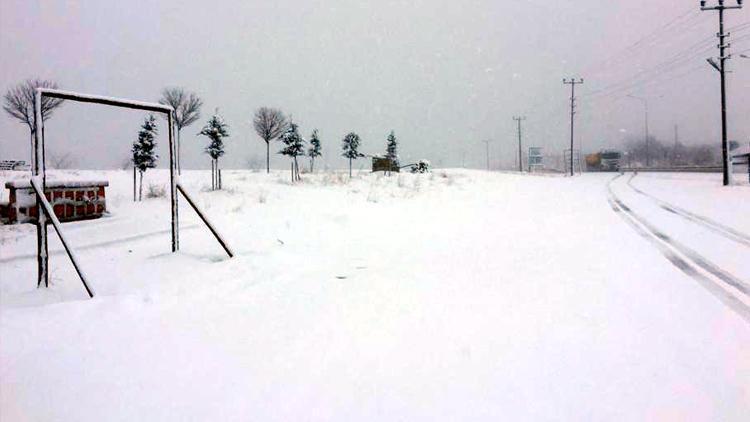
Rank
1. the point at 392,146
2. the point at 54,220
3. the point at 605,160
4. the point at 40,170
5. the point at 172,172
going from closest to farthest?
the point at 54,220, the point at 40,170, the point at 172,172, the point at 392,146, the point at 605,160

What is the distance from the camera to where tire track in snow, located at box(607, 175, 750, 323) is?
4.68 metres

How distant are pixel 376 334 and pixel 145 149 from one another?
2345 cm

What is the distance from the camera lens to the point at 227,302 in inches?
202

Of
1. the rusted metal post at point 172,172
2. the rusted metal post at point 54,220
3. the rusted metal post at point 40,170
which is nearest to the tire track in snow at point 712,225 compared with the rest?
the rusted metal post at point 172,172

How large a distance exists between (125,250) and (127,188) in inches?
661

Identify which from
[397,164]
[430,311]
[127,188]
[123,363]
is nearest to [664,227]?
[430,311]

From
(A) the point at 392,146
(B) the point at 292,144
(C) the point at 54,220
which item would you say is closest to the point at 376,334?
(C) the point at 54,220

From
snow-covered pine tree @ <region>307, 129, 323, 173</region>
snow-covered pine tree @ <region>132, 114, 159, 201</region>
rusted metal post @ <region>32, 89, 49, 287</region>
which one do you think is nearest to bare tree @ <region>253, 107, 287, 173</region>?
snow-covered pine tree @ <region>307, 129, 323, 173</region>

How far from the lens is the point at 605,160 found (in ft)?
234

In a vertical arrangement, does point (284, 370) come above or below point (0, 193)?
below

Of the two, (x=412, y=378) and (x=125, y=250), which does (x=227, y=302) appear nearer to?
(x=412, y=378)

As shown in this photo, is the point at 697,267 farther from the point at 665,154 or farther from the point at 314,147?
the point at 665,154

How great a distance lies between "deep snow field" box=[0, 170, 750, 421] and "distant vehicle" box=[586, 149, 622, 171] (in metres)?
68.9

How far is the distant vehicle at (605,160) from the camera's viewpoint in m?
69.6
